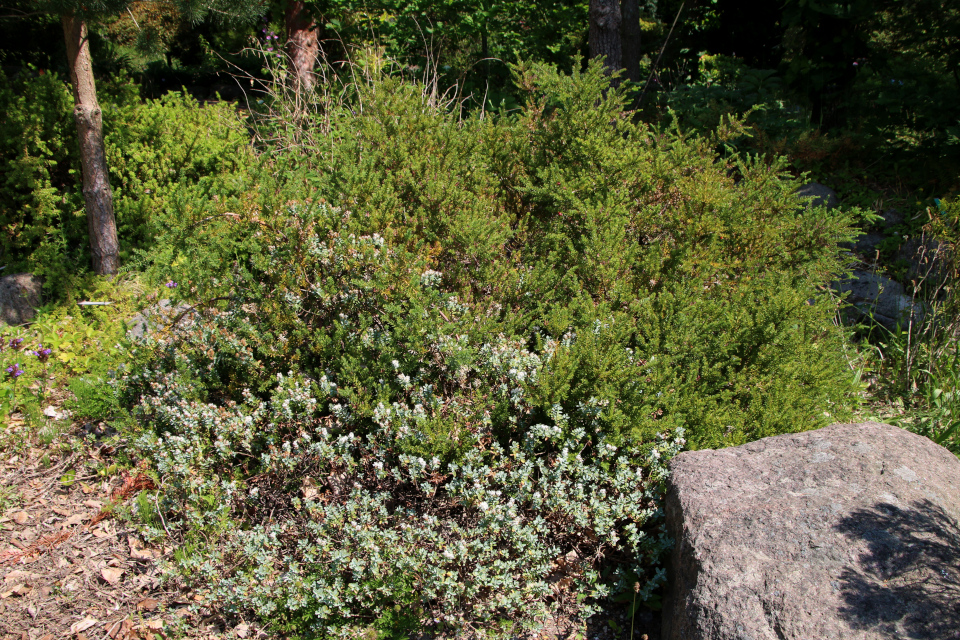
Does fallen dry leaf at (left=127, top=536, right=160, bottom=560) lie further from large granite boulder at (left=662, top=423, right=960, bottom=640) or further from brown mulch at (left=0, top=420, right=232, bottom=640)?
large granite boulder at (left=662, top=423, right=960, bottom=640)

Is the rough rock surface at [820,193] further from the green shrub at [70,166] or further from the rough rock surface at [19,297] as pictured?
the rough rock surface at [19,297]

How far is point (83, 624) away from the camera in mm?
2758

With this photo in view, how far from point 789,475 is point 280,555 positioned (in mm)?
2154

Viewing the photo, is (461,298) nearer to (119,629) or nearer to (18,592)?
(119,629)

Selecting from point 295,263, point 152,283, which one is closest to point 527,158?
point 295,263

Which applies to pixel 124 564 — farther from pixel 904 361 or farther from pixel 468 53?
pixel 468 53

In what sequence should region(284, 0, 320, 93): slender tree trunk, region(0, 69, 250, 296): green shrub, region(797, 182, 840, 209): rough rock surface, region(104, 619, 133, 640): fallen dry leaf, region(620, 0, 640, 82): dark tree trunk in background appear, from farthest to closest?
region(284, 0, 320, 93): slender tree trunk
region(620, 0, 640, 82): dark tree trunk in background
region(797, 182, 840, 209): rough rock surface
region(0, 69, 250, 296): green shrub
region(104, 619, 133, 640): fallen dry leaf

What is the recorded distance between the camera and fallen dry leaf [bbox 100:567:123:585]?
2.96 m

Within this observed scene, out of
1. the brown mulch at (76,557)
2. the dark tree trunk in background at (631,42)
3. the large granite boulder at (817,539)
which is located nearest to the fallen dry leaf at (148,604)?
the brown mulch at (76,557)

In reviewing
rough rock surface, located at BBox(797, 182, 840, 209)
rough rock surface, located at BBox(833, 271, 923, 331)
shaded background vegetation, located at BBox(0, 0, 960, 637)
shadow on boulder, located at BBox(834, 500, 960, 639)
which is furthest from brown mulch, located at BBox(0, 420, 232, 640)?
rough rock surface, located at BBox(797, 182, 840, 209)

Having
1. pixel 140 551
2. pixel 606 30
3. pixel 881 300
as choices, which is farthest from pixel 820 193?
pixel 140 551

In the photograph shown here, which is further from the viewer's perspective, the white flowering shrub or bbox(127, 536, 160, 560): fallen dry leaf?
bbox(127, 536, 160, 560): fallen dry leaf

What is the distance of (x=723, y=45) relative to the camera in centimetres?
880

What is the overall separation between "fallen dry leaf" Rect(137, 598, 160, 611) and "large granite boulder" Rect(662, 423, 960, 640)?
219cm
